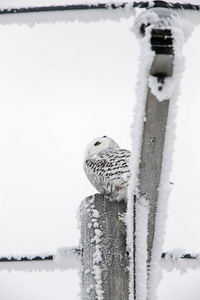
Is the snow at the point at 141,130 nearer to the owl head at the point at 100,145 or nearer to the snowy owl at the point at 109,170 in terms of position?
the snowy owl at the point at 109,170

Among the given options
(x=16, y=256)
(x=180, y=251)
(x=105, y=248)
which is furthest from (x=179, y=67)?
(x=16, y=256)

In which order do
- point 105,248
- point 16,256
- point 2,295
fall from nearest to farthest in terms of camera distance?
→ point 105,248, point 16,256, point 2,295

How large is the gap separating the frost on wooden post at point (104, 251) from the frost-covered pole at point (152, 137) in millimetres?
91

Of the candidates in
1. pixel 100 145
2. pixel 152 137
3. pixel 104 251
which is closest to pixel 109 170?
pixel 104 251

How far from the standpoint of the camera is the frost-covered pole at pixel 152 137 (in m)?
1.08

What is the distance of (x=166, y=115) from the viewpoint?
1202 mm

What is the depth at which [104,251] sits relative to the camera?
171 cm

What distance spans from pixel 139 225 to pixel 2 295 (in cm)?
399

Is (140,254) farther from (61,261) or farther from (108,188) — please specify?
(108,188)

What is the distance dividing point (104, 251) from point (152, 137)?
2.02 ft

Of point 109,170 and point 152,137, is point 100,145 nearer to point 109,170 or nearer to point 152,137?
point 109,170

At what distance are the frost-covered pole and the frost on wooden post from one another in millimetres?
91

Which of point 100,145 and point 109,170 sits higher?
point 100,145

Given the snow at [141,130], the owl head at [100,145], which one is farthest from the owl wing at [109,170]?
the snow at [141,130]
